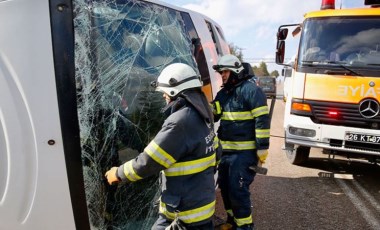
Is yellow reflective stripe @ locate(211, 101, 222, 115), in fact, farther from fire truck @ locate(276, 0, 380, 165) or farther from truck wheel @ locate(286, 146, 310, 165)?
truck wheel @ locate(286, 146, 310, 165)

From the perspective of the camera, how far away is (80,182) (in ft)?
6.49

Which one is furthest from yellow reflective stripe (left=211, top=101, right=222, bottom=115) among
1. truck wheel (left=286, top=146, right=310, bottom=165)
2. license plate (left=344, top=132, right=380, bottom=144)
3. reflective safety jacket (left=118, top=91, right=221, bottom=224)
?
truck wheel (left=286, top=146, right=310, bottom=165)

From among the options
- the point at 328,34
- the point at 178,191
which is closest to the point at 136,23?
the point at 178,191

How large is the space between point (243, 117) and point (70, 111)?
1.90 meters

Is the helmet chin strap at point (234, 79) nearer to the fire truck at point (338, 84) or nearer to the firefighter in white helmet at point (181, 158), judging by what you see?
the firefighter in white helmet at point (181, 158)

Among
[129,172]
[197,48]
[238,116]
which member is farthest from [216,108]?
[129,172]

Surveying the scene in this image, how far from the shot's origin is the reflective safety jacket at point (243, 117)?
3.34 meters

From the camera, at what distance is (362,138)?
486 centimetres

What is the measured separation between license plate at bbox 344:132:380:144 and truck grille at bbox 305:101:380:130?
0.12 m

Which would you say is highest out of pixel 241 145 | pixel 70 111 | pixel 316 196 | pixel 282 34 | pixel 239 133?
pixel 282 34

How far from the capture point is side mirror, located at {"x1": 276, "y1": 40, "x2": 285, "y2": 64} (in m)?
5.73

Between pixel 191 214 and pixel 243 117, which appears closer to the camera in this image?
pixel 191 214

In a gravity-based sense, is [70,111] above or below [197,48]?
below

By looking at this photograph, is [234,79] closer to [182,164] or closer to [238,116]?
[238,116]
